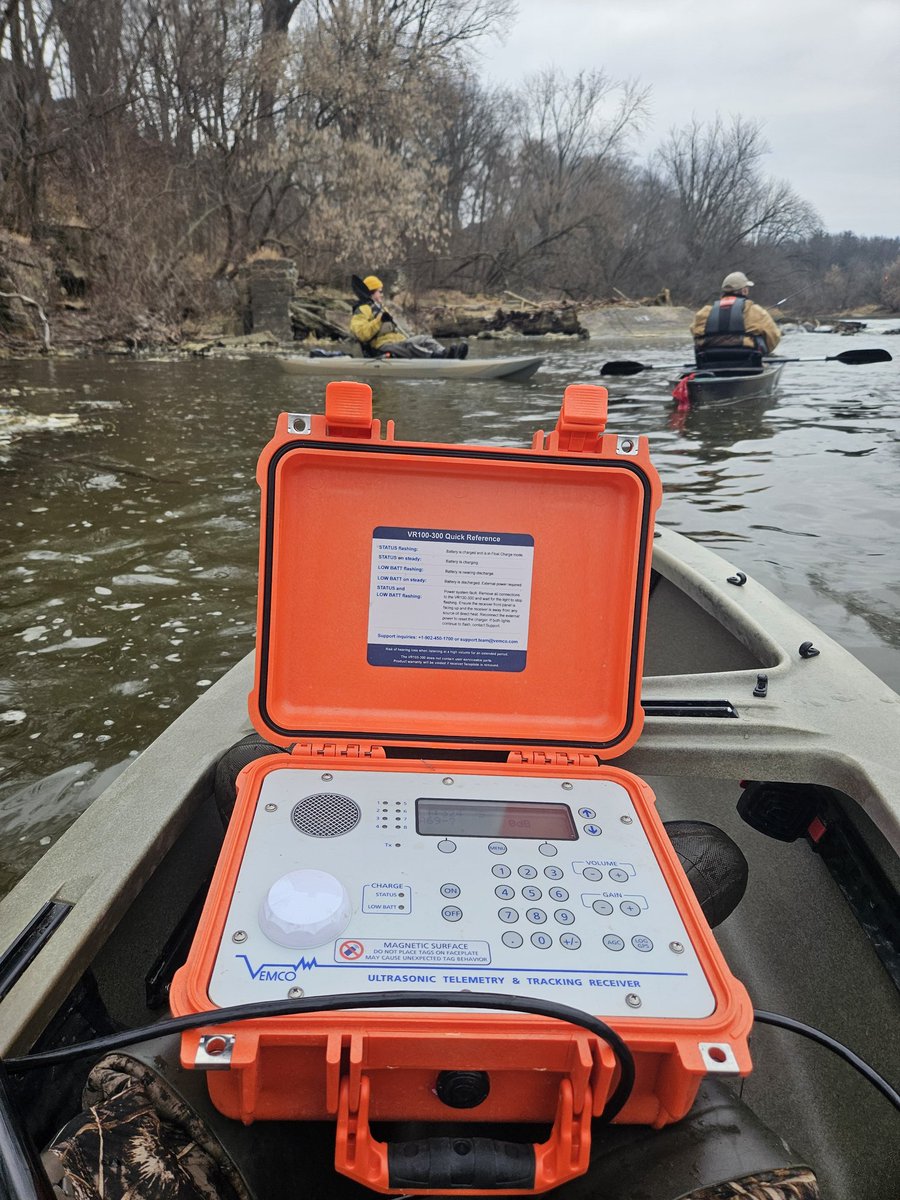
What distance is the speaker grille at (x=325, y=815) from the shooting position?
51.0 inches

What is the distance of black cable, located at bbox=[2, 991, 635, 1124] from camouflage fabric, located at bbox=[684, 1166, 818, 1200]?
8.4 inches

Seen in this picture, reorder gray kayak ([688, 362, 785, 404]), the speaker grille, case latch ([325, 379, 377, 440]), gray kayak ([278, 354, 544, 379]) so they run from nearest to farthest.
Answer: the speaker grille, case latch ([325, 379, 377, 440]), gray kayak ([688, 362, 785, 404]), gray kayak ([278, 354, 544, 379])

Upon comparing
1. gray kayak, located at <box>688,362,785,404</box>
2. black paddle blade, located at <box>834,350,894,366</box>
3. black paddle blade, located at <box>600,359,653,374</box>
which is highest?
black paddle blade, located at <box>834,350,894,366</box>

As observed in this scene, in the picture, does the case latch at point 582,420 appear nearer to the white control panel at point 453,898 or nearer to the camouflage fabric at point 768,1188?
the white control panel at point 453,898

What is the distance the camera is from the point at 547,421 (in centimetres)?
1122

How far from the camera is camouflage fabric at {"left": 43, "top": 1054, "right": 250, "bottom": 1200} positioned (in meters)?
0.91

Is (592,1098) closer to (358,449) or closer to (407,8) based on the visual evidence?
(358,449)

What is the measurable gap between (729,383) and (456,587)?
1048 centimetres

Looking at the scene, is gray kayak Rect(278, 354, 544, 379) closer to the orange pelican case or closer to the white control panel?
the orange pelican case

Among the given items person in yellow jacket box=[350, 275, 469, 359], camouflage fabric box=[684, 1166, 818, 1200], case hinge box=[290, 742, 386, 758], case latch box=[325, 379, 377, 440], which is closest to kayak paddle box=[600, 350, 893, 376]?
person in yellow jacket box=[350, 275, 469, 359]

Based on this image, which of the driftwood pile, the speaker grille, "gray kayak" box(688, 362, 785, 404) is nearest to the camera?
the speaker grille

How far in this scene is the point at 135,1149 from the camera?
96cm

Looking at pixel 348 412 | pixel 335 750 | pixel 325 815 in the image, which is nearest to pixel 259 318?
pixel 348 412

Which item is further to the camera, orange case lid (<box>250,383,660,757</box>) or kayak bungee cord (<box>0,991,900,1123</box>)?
orange case lid (<box>250,383,660,757</box>)
